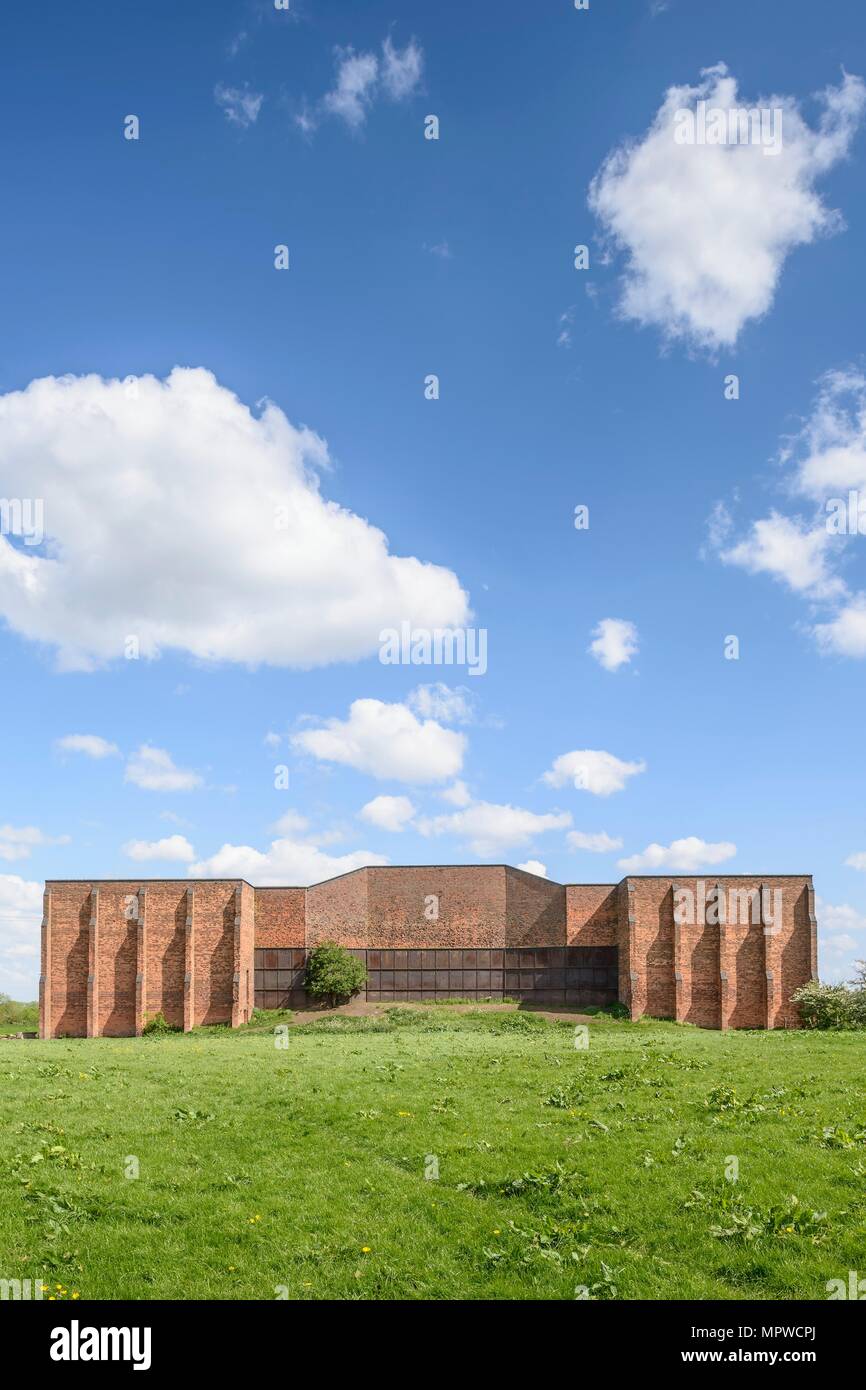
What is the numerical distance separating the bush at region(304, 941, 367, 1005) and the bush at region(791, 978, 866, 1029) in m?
25.0

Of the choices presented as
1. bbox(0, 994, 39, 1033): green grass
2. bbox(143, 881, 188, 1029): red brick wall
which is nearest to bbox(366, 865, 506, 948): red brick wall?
bbox(143, 881, 188, 1029): red brick wall

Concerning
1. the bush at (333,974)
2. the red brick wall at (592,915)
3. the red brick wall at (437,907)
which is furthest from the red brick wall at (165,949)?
the red brick wall at (592,915)

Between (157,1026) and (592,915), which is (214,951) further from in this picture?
(592,915)

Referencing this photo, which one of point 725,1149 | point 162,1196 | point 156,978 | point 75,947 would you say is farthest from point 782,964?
point 162,1196

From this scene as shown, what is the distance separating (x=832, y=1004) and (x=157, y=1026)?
36.3 metres

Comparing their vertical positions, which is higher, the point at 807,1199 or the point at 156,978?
the point at 807,1199

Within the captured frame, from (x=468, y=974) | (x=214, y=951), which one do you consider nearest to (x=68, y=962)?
(x=214, y=951)

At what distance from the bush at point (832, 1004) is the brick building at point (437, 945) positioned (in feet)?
6.19

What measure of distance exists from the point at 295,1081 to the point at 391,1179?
26.9 feet

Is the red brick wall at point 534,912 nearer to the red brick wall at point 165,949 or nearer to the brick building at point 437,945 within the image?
the brick building at point 437,945

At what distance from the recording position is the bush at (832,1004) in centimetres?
4765

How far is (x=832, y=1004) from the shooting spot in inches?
1975
